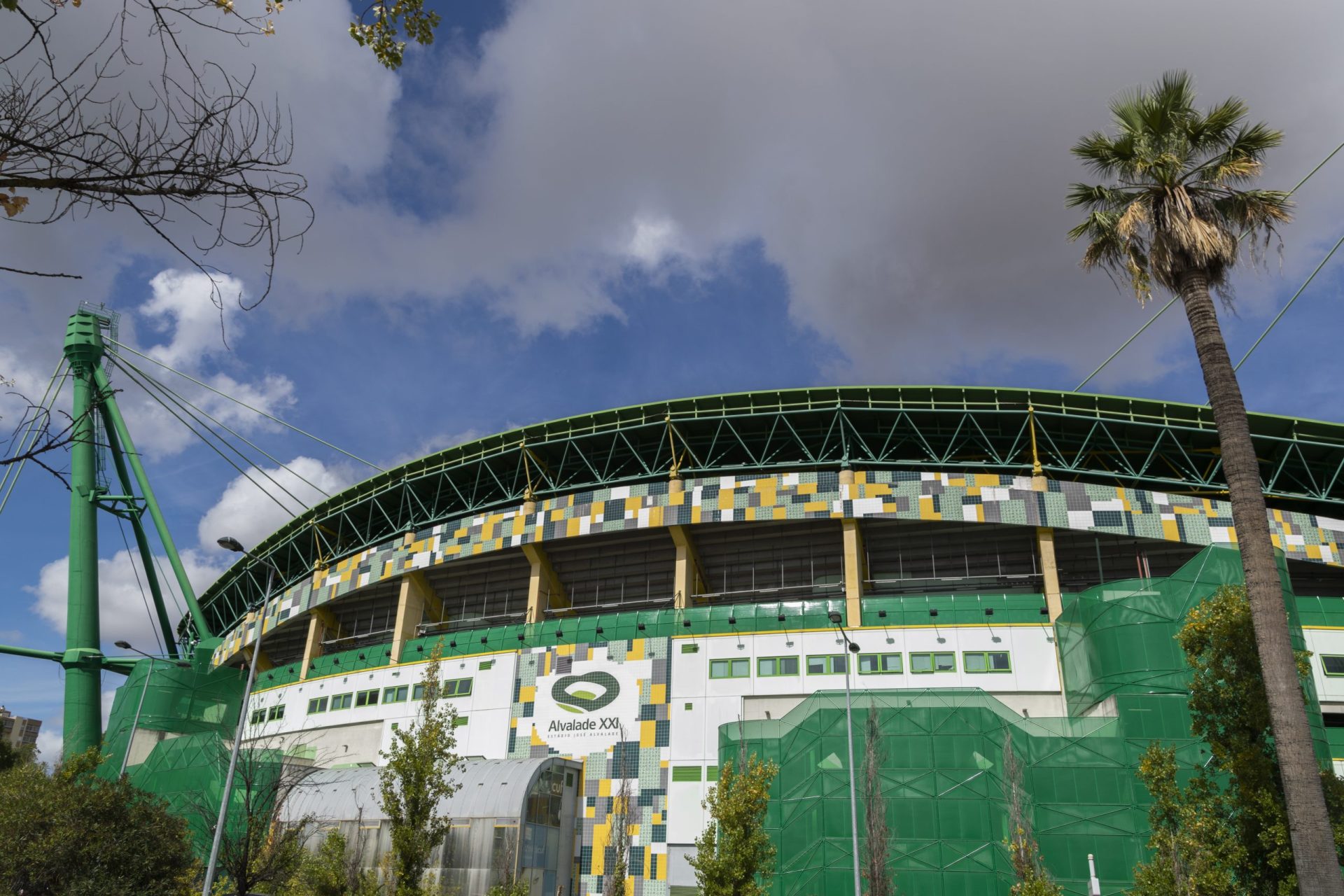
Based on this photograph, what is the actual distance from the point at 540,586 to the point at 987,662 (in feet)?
83.8

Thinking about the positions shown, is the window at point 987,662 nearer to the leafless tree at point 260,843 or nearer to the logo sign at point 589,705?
the logo sign at point 589,705

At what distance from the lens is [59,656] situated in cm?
6366

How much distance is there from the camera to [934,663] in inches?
1756

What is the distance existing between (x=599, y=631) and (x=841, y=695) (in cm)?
1468

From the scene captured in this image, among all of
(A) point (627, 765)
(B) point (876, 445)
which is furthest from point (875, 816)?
(B) point (876, 445)

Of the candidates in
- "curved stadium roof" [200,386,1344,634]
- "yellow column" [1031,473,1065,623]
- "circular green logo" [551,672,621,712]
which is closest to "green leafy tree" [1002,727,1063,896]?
"yellow column" [1031,473,1065,623]

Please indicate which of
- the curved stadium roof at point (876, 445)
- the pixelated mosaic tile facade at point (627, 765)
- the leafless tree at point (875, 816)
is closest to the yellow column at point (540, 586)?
the pixelated mosaic tile facade at point (627, 765)

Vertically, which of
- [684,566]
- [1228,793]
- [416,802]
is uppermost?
[684,566]

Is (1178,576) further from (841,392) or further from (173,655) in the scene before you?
(173,655)

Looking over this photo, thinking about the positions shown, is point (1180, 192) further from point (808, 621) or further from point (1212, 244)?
point (808, 621)

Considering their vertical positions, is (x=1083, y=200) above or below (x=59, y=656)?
above

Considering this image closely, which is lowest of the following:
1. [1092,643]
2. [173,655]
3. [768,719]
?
[768,719]

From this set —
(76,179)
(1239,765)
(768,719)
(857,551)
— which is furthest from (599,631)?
(76,179)

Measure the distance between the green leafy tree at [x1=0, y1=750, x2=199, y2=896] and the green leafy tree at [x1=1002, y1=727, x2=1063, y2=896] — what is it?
26.1m
